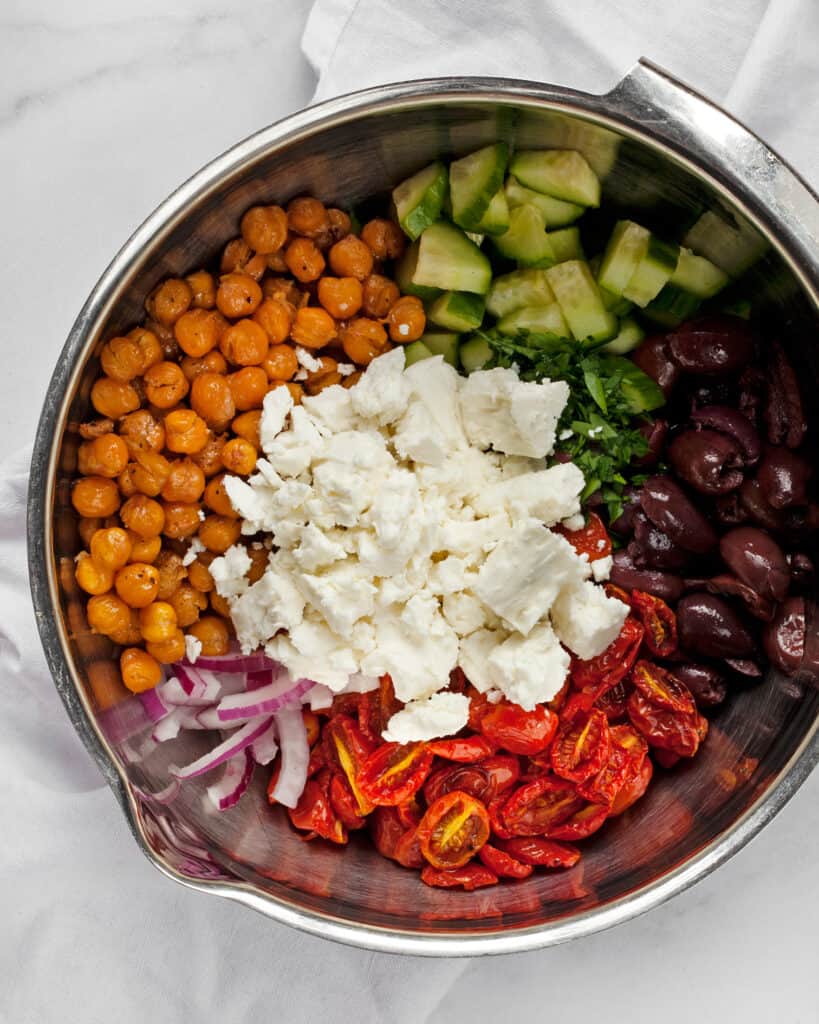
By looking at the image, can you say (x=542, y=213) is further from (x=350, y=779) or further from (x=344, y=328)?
(x=350, y=779)

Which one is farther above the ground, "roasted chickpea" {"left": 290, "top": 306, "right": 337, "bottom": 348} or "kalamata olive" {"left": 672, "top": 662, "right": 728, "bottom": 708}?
"roasted chickpea" {"left": 290, "top": 306, "right": 337, "bottom": 348}

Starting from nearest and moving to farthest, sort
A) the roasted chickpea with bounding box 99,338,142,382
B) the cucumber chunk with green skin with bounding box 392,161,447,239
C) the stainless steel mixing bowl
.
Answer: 1. the stainless steel mixing bowl
2. the roasted chickpea with bounding box 99,338,142,382
3. the cucumber chunk with green skin with bounding box 392,161,447,239

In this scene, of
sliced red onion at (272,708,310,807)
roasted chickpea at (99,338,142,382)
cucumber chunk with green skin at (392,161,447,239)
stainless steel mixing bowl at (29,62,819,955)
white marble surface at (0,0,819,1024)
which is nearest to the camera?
stainless steel mixing bowl at (29,62,819,955)

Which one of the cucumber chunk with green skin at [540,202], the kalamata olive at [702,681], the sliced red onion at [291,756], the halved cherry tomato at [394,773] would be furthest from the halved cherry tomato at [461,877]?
the cucumber chunk with green skin at [540,202]

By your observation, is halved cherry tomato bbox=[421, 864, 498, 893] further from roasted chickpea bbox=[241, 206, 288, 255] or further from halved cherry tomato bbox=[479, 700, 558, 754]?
roasted chickpea bbox=[241, 206, 288, 255]

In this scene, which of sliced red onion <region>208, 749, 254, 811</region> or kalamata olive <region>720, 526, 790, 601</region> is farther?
sliced red onion <region>208, 749, 254, 811</region>

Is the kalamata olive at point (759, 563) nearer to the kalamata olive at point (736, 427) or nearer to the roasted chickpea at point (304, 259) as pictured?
the kalamata olive at point (736, 427)

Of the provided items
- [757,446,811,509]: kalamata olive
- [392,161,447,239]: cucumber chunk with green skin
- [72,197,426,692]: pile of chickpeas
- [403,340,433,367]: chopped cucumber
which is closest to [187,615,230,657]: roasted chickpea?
[72,197,426,692]: pile of chickpeas
